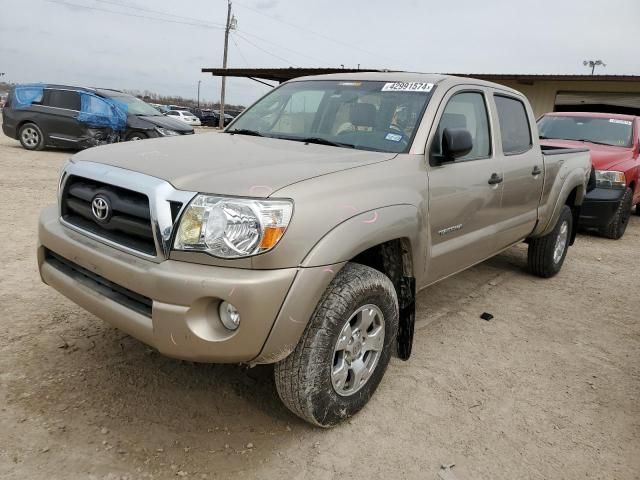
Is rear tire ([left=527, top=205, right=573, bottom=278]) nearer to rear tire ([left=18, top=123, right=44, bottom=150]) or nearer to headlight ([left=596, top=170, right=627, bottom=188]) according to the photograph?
headlight ([left=596, top=170, right=627, bottom=188])

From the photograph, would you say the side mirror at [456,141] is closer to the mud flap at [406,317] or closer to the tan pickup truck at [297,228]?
the tan pickup truck at [297,228]

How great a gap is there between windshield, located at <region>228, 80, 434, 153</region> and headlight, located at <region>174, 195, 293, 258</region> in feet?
3.65

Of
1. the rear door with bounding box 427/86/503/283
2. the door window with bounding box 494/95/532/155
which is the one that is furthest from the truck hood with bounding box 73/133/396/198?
the door window with bounding box 494/95/532/155

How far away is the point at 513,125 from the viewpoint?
4199mm

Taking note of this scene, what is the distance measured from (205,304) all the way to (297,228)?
0.48m

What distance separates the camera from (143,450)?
2.32 meters

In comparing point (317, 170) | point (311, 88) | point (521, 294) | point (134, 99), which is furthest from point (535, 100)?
point (317, 170)

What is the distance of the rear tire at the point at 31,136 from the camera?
12.4 m

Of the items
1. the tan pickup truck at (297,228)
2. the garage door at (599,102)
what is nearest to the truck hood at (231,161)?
the tan pickup truck at (297,228)

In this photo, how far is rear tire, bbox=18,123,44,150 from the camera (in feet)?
40.7

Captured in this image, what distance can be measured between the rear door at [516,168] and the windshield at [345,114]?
98cm

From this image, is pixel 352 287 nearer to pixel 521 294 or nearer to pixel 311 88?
pixel 311 88

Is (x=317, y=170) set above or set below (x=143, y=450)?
above

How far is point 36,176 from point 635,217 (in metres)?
11.1
